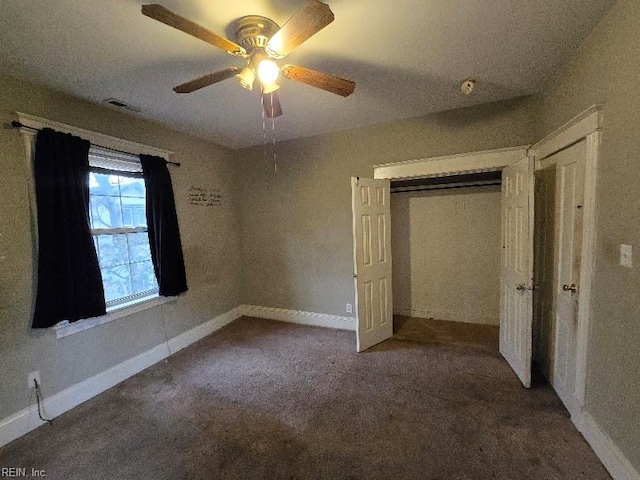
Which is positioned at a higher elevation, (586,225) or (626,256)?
(586,225)

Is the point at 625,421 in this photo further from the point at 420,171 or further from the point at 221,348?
the point at 221,348

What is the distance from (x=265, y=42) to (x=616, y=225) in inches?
84.6

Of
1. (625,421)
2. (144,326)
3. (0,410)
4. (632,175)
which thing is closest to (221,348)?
(144,326)

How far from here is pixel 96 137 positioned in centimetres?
240

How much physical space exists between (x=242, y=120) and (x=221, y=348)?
8.31ft

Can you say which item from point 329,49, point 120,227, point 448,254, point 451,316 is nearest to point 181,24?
point 329,49

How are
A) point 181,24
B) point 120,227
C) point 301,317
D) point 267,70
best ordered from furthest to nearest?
1. point 301,317
2. point 120,227
3. point 267,70
4. point 181,24

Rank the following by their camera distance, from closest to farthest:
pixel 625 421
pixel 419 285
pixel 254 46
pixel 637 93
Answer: pixel 637 93 → pixel 625 421 → pixel 254 46 → pixel 419 285

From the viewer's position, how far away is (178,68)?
1919 mm

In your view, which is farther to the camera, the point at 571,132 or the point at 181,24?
the point at 571,132

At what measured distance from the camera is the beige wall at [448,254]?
3387 mm

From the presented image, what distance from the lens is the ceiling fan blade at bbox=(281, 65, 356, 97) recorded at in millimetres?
1575

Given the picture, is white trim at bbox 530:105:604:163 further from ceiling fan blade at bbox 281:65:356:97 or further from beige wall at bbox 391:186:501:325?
ceiling fan blade at bbox 281:65:356:97

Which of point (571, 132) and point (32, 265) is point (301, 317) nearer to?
point (32, 265)
